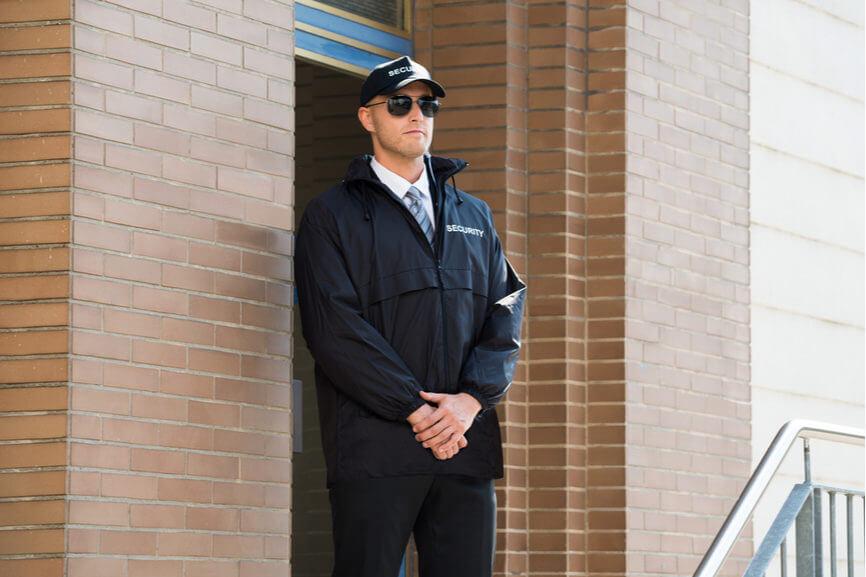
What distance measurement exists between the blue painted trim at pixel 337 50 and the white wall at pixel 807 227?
7.79ft

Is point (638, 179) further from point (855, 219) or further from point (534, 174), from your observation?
point (855, 219)

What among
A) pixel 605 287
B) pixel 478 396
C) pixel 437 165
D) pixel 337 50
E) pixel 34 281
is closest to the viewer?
pixel 34 281

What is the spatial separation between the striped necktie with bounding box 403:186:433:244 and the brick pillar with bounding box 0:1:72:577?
45.4 inches

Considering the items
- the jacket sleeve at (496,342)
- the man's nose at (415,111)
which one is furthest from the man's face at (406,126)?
the jacket sleeve at (496,342)

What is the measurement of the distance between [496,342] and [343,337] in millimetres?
529

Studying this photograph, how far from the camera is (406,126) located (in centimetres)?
Result: 608

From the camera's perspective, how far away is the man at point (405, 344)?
5762mm

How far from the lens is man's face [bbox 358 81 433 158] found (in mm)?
6074

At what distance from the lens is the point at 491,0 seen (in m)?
8.11

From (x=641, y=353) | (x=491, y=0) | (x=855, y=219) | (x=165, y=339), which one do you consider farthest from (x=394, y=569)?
(x=855, y=219)

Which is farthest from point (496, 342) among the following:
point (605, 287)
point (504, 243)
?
point (605, 287)

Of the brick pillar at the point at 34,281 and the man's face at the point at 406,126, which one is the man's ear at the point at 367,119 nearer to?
the man's face at the point at 406,126

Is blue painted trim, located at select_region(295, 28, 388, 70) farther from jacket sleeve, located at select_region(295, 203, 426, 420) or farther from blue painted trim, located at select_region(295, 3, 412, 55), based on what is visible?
jacket sleeve, located at select_region(295, 203, 426, 420)

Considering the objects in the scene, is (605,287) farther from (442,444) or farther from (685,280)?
(442,444)
